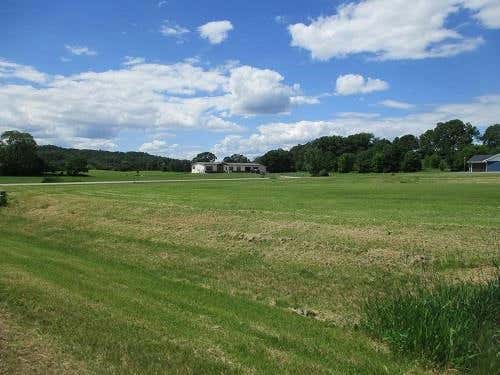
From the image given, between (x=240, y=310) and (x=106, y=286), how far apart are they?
3.35 metres

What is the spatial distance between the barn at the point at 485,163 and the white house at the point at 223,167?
7331 centimetres

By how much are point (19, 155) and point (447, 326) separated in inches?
4272

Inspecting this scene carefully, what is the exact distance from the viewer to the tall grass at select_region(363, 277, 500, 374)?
829 cm

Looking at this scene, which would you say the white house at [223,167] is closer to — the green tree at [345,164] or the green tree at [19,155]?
the green tree at [345,164]

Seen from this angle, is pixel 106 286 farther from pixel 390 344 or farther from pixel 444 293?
pixel 444 293

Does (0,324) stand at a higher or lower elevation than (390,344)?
higher

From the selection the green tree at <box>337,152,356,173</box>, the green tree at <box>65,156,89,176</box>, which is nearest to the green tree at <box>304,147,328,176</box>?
the green tree at <box>337,152,356,173</box>

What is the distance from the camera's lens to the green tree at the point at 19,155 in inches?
4077

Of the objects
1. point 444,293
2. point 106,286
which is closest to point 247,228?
point 106,286

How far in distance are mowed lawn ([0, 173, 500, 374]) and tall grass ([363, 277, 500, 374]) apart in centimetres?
39

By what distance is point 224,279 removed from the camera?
15406mm

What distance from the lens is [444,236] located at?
55.0 feet

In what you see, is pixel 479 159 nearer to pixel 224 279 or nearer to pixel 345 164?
pixel 345 164

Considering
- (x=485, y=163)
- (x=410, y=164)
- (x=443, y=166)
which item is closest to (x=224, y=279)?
(x=485, y=163)
